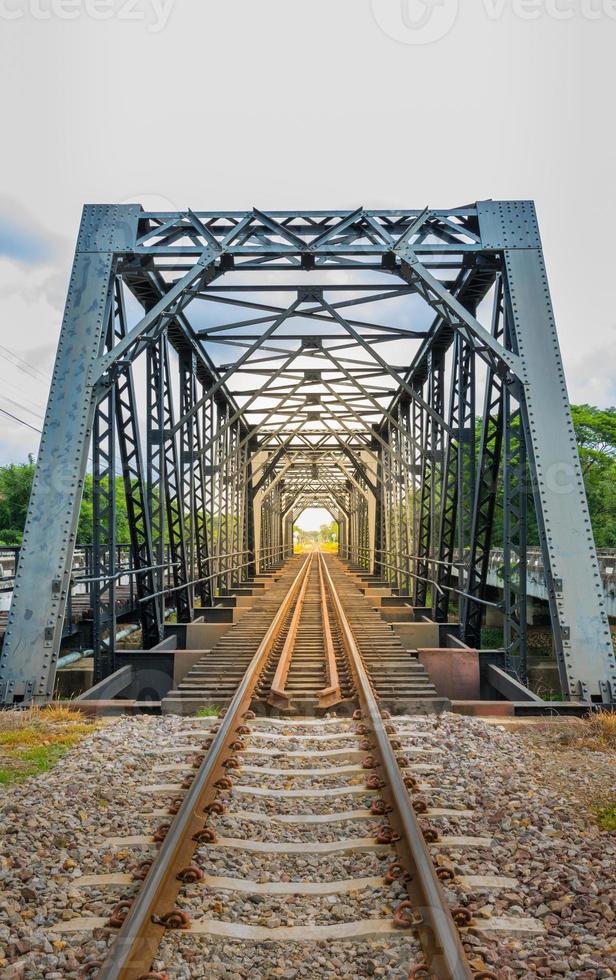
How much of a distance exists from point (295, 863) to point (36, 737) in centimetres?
319

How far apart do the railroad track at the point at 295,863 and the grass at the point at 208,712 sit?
2.05 feet

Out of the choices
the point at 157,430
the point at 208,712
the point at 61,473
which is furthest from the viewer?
the point at 157,430

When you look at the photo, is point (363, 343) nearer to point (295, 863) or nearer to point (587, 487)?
point (295, 863)

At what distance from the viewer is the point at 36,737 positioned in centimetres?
554

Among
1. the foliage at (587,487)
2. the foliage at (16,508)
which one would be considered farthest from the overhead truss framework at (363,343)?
the foliage at (16,508)

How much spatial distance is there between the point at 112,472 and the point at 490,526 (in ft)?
19.1

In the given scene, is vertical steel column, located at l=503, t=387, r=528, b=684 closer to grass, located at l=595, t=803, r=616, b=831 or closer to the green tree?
grass, located at l=595, t=803, r=616, b=831

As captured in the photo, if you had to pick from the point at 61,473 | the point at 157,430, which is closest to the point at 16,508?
the point at 157,430

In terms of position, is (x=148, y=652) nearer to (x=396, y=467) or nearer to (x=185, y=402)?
(x=185, y=402)

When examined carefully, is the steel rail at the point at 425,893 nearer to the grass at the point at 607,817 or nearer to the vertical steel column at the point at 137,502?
the grass at the point at 607,817

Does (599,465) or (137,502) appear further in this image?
(599,465)

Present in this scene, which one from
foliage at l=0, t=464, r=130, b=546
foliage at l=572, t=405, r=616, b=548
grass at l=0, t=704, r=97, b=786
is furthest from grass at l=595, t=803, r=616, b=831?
foliage at l=0, t=464, r=130, b=546

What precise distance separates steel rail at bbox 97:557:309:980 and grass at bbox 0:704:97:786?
1.32 m

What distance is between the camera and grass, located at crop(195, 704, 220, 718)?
6215mm
